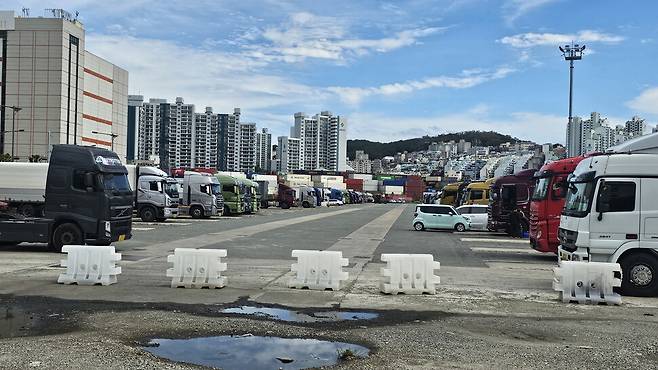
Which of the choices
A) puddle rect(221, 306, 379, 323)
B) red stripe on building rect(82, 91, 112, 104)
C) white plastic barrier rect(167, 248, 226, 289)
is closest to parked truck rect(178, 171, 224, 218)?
white plastic barrier rect(167, 248, 226, 289)

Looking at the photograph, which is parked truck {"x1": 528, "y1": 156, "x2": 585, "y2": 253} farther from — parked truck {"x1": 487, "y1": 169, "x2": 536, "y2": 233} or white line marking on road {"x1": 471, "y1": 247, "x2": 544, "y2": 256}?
parked truck {"x1": 487, "y1": 169, "x2": 536, "y2": 233}

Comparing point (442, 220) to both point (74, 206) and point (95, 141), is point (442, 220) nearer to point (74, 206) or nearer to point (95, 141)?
point (74, 206)

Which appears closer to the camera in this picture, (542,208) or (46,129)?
(542,208)

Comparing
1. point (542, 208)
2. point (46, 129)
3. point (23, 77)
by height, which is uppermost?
point (23, 77)

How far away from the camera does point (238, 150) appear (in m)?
161

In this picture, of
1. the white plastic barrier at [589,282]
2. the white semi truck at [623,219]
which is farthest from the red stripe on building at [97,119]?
the white plastic barrier at [589,282]

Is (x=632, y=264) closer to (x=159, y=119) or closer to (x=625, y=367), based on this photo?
(x=625, y=367)

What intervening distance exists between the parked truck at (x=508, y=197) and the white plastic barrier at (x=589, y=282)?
608 inches

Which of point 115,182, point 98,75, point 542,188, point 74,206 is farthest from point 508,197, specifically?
point 98,75

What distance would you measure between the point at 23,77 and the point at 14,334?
3391 inches

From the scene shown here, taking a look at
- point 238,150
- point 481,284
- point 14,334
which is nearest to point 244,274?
point 481,284

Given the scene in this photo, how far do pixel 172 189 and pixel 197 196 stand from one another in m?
4.92

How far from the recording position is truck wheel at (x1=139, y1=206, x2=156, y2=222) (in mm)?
34562

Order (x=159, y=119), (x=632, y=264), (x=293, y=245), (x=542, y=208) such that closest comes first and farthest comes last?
(x=632, y=264) → (x=542, y=208) → (x=293, y=245) → (x=159, y=119)
